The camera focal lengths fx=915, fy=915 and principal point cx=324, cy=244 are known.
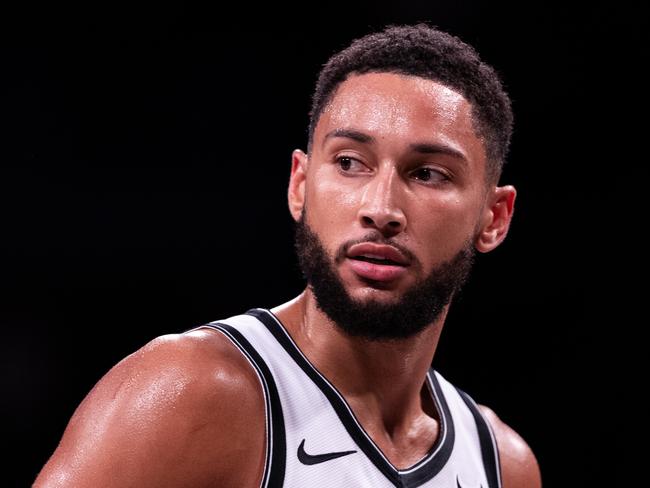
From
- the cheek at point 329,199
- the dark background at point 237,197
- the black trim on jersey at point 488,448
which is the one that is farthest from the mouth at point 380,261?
the dark background at point 237,197

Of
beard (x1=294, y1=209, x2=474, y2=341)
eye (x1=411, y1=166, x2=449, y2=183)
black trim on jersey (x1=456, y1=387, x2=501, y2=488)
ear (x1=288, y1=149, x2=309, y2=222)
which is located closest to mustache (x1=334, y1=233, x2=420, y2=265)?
beard (x1=294, y1=209, x2=474, y2=341)

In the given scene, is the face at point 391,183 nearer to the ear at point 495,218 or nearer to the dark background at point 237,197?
the ear at point 495,218

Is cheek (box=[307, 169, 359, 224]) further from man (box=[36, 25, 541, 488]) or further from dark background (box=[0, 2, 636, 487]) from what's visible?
dark background (box=[0, 2, 636, 487])

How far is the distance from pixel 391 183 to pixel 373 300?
9.9 inches

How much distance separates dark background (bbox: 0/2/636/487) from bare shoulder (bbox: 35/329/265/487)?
79.9 inches

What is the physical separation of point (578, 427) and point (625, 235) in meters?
0.94

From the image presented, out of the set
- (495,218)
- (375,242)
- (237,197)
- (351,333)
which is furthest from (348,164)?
(237,197)

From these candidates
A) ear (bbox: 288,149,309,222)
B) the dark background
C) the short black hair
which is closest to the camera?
the short black hair

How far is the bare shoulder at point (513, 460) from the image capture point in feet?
7.95

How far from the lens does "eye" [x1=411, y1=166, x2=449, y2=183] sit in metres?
2.01

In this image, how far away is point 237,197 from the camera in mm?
4039

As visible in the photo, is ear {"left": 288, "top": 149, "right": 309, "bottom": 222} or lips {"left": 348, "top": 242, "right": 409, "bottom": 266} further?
ear {"left": 288, "top": 149, "right": 309, "bottom": 222}

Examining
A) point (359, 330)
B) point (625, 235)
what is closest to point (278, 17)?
point (625, 235)

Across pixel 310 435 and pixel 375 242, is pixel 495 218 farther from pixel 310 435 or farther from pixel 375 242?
pixel 310 435
